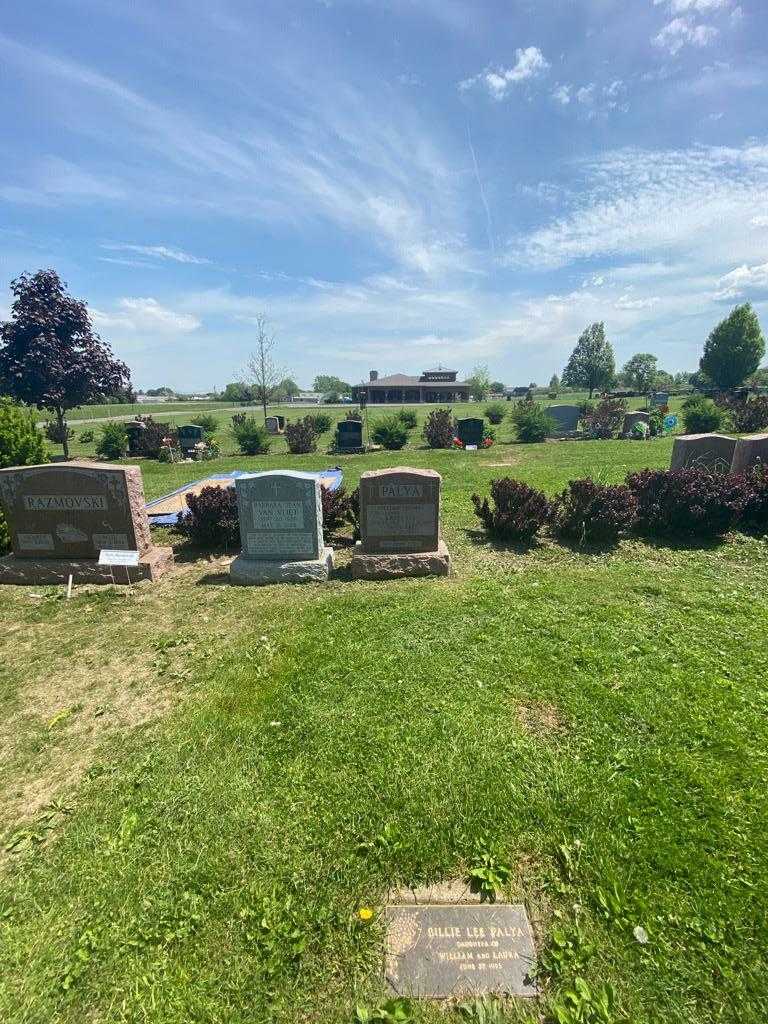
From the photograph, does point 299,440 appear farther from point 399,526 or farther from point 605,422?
point 605,422

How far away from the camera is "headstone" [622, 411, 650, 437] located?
22.3m

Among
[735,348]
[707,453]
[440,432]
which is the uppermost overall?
[735,348]

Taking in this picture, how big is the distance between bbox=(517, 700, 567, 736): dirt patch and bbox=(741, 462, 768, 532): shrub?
6078 millimetres

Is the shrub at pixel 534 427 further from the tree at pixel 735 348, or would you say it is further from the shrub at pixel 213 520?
the tree at pixel 735 348

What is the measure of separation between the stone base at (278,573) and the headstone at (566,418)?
19.8 m

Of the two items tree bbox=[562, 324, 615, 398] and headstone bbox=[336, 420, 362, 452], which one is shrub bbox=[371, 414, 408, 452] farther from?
tree bbox=[562, 324, 615, 398]

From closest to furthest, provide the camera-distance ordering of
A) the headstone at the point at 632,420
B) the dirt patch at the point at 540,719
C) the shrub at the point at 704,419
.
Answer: the dirt patch at the point at 540,719, the shrub at the point at 704,419, the headstone at the point at 632,420

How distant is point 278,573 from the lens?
6.44 metres

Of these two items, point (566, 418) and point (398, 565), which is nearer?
point (398, 565)

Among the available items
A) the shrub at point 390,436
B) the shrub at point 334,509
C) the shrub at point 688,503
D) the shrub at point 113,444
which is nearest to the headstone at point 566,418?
the shrub at point 390,436

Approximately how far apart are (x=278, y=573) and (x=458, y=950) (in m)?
4.76

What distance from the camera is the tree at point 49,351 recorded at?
613 inches

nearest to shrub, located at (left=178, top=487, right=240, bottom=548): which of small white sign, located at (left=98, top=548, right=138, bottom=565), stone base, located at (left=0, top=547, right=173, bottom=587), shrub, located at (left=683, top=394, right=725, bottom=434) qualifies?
stone base, located at (left=0, top=547, right=173, bottom=587)

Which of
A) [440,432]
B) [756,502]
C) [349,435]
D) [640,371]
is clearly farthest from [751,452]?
[640,371]
